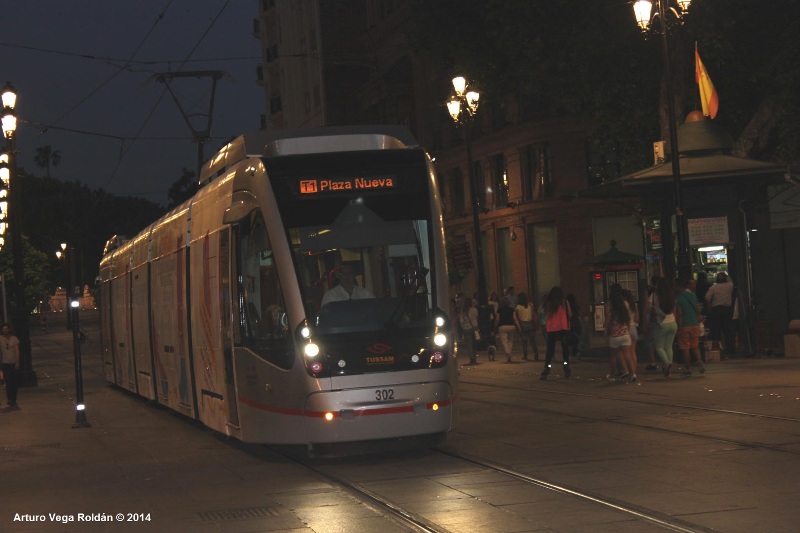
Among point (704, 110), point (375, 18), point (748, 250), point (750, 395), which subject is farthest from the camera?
point (375, 18)

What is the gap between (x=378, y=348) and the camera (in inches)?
483

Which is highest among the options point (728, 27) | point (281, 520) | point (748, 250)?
point (728, 27)

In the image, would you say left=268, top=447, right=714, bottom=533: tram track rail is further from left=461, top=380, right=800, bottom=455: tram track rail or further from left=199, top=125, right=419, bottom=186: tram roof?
left=199, top=125, right=419, bottom=186: tram roof

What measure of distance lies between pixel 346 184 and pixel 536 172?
121ft

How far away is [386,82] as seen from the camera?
60.5 meters

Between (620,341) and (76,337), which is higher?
(76,337)

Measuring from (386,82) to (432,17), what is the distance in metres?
26.4

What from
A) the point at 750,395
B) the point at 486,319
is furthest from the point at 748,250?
the point at 486,319

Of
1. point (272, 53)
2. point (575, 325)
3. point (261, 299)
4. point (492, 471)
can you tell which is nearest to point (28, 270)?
point (272, 53)

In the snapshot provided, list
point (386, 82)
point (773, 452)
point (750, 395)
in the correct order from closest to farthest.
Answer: point (773, 452) < point (750, 395) < point (386, 82)

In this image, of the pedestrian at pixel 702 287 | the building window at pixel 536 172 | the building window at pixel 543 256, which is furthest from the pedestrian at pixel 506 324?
the building window at pixel 536 172

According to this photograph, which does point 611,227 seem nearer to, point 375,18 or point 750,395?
point 375,18

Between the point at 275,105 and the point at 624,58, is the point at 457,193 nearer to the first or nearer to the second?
the point at 624,58

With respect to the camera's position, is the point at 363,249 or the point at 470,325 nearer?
the point at 363,249
